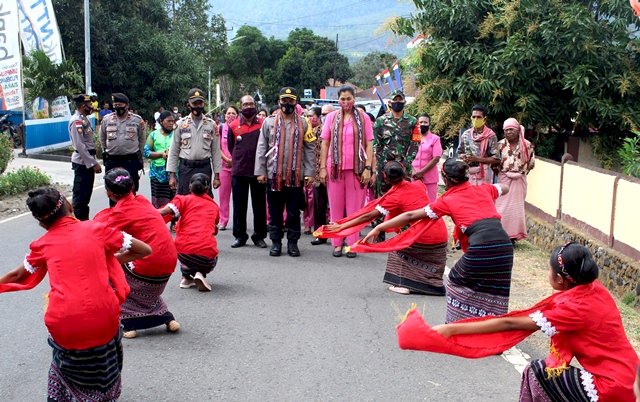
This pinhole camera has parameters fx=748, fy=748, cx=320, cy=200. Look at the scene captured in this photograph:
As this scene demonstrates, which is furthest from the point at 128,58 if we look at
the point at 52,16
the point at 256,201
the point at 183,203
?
the point at 183,203

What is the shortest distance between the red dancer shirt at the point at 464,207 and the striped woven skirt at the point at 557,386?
1793mm

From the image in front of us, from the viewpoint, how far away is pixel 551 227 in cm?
1020

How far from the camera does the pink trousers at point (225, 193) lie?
1073cm

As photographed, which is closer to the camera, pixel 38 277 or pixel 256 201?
pixel 38 277

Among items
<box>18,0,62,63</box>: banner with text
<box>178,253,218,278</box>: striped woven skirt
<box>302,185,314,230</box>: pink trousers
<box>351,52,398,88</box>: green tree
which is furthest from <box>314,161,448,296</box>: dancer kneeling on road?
<box>351,52,398,88</box>: green tree

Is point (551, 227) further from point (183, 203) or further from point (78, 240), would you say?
point (78, 240)

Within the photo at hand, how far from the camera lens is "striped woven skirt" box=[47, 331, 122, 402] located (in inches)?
154

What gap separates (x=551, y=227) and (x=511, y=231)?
90 cm

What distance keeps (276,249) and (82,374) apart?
5228mm

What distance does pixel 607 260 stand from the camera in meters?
7.99

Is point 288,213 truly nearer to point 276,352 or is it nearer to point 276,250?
point 276,250

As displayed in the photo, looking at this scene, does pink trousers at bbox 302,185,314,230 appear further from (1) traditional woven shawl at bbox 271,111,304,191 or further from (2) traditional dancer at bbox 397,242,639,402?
(2) traditional dancer at bbox 397,242,639,402

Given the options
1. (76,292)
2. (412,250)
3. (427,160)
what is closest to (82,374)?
(76,292)

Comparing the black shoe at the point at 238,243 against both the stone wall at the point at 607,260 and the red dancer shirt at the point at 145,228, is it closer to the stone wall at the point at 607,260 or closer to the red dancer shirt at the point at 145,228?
the red dancer shirt at the point at 145,228
